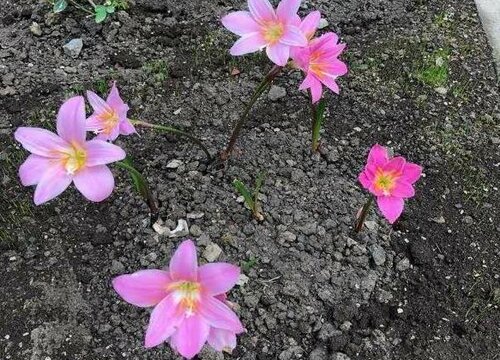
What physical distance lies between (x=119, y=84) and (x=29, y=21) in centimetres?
57

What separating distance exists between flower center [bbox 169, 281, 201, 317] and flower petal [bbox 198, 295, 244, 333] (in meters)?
0.01

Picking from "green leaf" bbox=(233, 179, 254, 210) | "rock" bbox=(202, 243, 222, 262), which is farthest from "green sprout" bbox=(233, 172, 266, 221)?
"rock" bbox=(202, 243, 222, 262)

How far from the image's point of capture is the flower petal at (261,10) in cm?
156

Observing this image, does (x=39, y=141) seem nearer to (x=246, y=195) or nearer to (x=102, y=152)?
(x=102, y=152)

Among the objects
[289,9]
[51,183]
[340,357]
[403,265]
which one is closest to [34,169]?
[51,183]

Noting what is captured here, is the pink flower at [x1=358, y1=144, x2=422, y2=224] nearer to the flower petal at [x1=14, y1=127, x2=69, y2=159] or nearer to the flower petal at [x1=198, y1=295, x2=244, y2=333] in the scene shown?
the flower petal at [x1=198, y1=295, x2=244, y2=333]

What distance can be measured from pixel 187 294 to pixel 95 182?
327 millimetres

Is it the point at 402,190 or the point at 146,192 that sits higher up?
the point at 402,190

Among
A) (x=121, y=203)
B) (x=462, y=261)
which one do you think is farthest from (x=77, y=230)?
(x=462, y=261)

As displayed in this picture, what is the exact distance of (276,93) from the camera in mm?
2295

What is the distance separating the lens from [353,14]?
2672 millimetres

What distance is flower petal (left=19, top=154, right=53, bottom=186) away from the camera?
4.51 feet

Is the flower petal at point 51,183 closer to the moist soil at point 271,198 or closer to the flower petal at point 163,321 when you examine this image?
the flower petal at point 163,321

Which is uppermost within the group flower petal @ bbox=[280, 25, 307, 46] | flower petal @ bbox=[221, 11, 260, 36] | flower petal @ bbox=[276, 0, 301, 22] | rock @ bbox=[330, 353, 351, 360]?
flower petal @ bbox=[276, 0, 301, 22]
